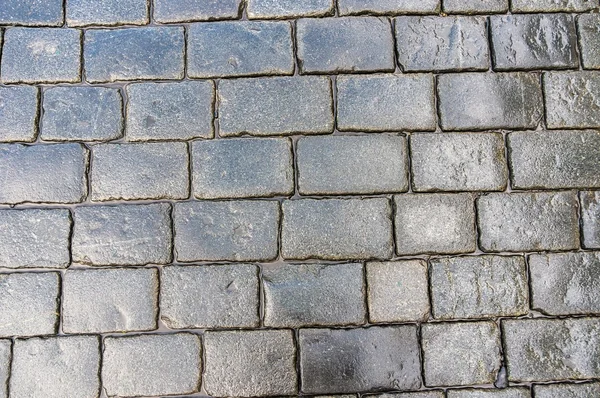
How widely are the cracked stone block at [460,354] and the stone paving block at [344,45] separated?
1.43m

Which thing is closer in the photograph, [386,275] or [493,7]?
[386,275]

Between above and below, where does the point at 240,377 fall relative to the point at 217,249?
below

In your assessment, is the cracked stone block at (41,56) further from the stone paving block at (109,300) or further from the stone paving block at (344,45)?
the stone paving block at (344,45)

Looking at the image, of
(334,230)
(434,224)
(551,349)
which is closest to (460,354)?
(551,349)

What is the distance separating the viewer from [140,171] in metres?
2.61

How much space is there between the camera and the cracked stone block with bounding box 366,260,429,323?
2.54 metres

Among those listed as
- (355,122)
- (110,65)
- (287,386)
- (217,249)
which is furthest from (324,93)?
(287,386)

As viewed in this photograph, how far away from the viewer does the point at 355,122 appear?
8.68ft

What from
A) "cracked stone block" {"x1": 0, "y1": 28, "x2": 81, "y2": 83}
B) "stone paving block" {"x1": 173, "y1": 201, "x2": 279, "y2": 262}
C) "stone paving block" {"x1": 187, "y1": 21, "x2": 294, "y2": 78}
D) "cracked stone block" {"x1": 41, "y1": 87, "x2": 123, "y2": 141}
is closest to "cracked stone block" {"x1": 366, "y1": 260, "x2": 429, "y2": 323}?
"stone paving block" {"x1": 173, "y1": 201, "x2": 279, "y2": 262}

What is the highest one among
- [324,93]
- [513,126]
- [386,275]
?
[324,93]

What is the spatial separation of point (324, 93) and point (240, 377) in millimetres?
1554

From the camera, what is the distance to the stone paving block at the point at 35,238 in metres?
2.55

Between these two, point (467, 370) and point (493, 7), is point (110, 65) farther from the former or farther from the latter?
point (467, 370)

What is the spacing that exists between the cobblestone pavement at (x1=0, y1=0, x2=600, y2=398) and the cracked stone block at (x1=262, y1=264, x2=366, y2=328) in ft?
0.03
